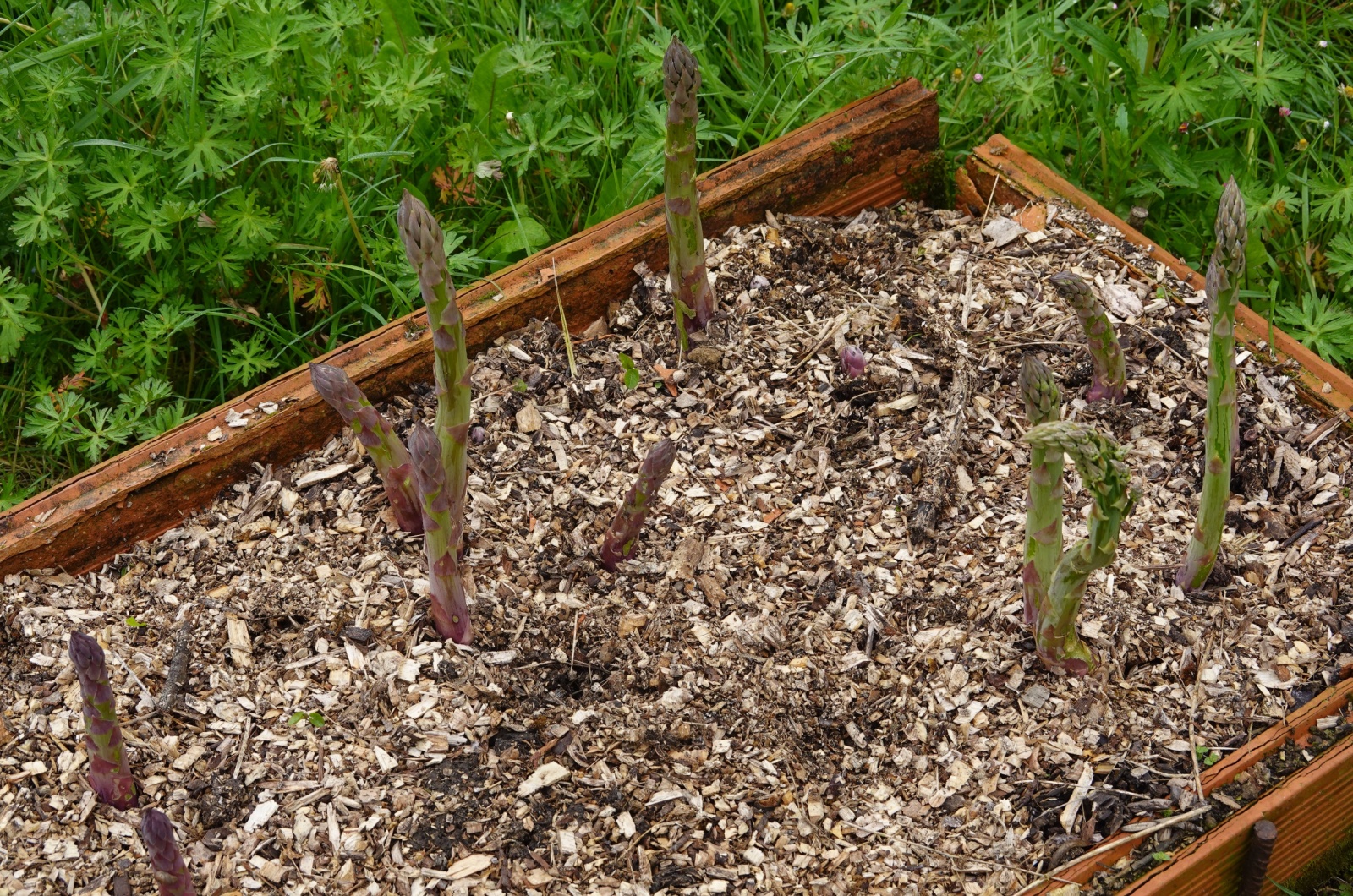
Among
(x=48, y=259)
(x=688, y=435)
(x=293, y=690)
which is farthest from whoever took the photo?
(x=48, y=259)

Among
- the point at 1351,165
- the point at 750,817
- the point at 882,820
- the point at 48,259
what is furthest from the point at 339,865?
the point at 1351,165

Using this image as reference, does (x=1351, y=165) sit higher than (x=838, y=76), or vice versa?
(x=838, y=76)

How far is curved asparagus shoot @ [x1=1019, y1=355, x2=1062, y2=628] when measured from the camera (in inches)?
80.9

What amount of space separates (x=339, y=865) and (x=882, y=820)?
905 millimetres

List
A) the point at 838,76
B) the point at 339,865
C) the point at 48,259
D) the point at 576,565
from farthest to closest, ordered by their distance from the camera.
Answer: the point at 838,76 < the point at 48,259 < the point at 576,565 < the point at 339,865

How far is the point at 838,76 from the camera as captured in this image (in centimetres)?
343

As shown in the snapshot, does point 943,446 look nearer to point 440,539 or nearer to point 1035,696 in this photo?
point 1035,696

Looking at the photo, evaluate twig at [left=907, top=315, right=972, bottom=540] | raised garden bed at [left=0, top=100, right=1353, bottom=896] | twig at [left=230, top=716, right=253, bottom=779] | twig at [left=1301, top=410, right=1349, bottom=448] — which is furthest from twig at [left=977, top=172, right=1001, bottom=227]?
twig at [left=230, top=716, right=253, bottom=779]

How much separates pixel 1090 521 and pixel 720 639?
71 cm

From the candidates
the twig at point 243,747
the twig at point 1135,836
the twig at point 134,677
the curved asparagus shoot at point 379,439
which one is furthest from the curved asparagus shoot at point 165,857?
the twig at point 1135,836

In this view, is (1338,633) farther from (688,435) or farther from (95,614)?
(95,614)

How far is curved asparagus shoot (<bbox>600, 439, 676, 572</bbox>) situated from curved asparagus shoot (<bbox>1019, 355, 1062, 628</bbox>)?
24.7 inches

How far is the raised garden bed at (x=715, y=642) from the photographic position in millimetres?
2107

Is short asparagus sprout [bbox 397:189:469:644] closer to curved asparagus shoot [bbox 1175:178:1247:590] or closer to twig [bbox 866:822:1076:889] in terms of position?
twig [bbox 866:822:1076:889]
